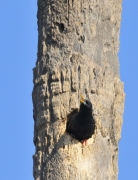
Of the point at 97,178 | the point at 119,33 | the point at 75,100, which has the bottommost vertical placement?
the point at 97,178

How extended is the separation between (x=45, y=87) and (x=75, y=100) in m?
0.22

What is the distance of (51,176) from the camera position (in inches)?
312

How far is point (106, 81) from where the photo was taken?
8.25 meters

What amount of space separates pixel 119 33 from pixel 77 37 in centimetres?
40

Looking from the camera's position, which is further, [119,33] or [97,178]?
[119,33]

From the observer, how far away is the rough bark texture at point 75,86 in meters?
8.05

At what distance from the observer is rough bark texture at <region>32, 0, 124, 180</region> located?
805 centimetres

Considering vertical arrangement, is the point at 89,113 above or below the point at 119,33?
below

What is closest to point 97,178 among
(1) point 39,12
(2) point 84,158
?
(2) point 84,158

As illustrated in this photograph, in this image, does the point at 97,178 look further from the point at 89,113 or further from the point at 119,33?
the point at 119,33

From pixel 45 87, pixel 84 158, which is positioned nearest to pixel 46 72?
pixel 45 87

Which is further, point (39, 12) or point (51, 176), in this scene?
point (39, 12)

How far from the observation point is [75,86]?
8.14 meters

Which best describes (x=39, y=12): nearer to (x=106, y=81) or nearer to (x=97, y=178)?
(x=106, y=81)
